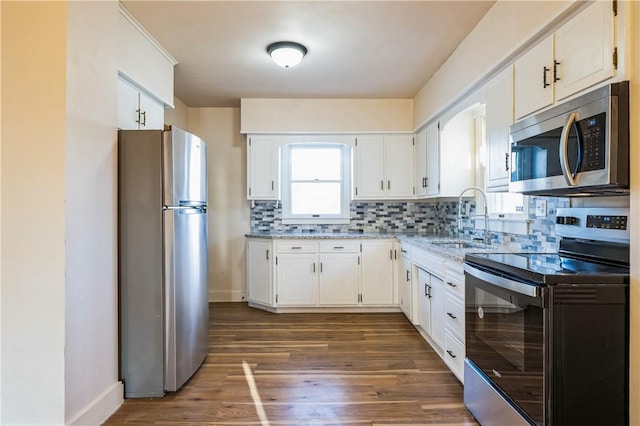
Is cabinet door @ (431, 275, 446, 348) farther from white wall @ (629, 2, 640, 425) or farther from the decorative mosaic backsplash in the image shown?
the decorative mosaic backsplash

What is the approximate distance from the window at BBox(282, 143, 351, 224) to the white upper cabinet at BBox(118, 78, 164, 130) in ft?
6.12

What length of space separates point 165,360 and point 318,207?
274 cm

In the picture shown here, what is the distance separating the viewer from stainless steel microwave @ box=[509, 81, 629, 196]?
135 centimetres

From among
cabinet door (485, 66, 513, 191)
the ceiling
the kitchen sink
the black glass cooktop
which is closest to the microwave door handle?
the black glass cooktop

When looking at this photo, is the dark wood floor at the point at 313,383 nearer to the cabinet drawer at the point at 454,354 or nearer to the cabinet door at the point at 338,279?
the cabinet drawer at the point at 454,354

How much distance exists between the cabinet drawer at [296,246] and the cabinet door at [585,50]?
2.75 metres

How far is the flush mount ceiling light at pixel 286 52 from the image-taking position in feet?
9.23

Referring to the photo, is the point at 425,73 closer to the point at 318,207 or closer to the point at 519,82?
→ the point at 519,82

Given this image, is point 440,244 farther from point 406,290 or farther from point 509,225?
point 406,290

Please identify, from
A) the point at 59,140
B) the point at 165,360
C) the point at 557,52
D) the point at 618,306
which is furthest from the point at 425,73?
the point at 165,360

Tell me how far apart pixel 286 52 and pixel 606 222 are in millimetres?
2368

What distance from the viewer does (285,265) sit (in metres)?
4.02

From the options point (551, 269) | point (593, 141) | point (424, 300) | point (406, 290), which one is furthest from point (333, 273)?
point (593, 141)

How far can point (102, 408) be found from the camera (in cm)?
199
